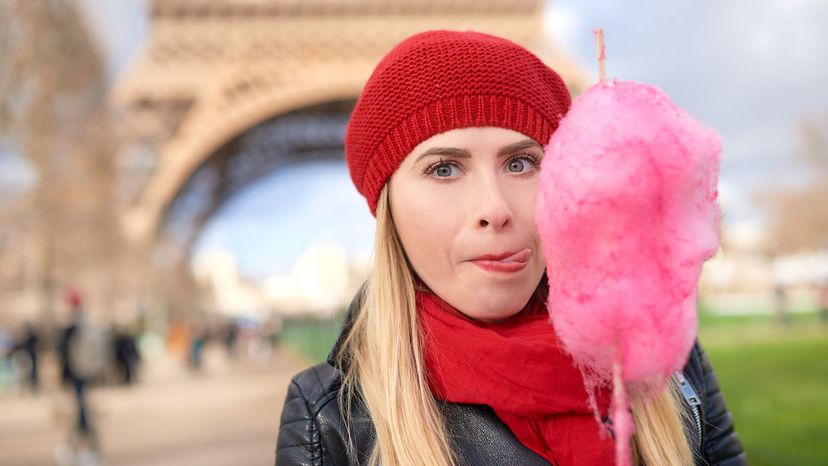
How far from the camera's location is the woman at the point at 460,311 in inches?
59.1

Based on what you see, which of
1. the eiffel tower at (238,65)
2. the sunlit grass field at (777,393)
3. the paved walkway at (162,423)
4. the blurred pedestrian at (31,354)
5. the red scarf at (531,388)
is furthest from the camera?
the eiffel tower at (238,65)

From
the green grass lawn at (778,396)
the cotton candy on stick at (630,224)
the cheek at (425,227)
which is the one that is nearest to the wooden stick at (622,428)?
the cotton candy on stick at (630,224)

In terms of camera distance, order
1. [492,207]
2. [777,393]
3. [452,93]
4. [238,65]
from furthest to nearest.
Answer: [238,65]
[777,393]
[452,93]
[492,207]

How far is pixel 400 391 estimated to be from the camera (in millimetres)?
1559

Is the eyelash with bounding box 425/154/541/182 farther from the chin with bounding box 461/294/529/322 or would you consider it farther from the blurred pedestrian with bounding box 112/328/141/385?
the blurred pedestrian with bounding box 112/328/141/385

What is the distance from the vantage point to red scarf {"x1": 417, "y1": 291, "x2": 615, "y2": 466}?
1465 millimetres

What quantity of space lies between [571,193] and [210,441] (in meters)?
8.52

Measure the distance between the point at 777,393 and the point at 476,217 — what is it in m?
8.25

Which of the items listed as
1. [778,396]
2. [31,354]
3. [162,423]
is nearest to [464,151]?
[778,396]

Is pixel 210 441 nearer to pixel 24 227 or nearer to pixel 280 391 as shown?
pixel 280 391

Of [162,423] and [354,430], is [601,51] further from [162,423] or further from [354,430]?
[162,423]

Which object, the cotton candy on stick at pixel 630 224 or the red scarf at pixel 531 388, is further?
the red scarf at pixel 531 388

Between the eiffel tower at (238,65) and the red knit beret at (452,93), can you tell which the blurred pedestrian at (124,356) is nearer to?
the eiffel tower at (238,65)

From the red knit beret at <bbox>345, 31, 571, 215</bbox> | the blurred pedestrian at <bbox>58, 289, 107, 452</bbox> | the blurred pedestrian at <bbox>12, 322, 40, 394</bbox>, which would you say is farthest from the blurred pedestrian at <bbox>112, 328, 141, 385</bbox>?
the red knit beret at <bbox>345, 31, 571, 215</bbox>
